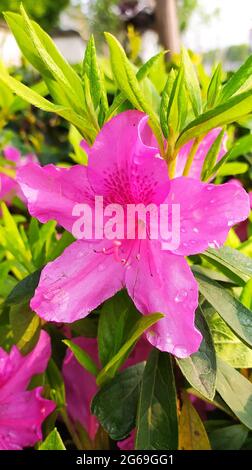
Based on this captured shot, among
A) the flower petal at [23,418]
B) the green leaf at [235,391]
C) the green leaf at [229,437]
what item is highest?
the green leaf at [235,391]

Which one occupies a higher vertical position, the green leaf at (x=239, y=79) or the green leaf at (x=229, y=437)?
the green leaf at (x=239, y=79)

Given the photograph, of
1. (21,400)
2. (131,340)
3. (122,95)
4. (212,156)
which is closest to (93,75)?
(122,95)

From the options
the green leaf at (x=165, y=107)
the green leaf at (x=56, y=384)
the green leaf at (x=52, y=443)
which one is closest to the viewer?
the green leaf at (x=52, y=443)

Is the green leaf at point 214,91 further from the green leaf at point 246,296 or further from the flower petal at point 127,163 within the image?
the green leaf at point 246,296

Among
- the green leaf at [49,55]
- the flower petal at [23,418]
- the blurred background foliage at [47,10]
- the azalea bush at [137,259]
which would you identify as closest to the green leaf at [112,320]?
the azalea bush at [137,259]

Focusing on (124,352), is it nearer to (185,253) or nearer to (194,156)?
(185,253)

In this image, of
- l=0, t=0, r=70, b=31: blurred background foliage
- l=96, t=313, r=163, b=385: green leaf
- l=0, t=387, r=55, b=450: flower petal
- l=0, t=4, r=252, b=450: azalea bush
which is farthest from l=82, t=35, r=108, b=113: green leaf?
l=0, t=0, r=70, b=31: blurred background foliage

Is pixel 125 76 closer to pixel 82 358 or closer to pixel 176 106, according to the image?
pixel 176 106

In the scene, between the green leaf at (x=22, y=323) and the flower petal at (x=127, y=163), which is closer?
the flower petal at (x=127, y=163)
